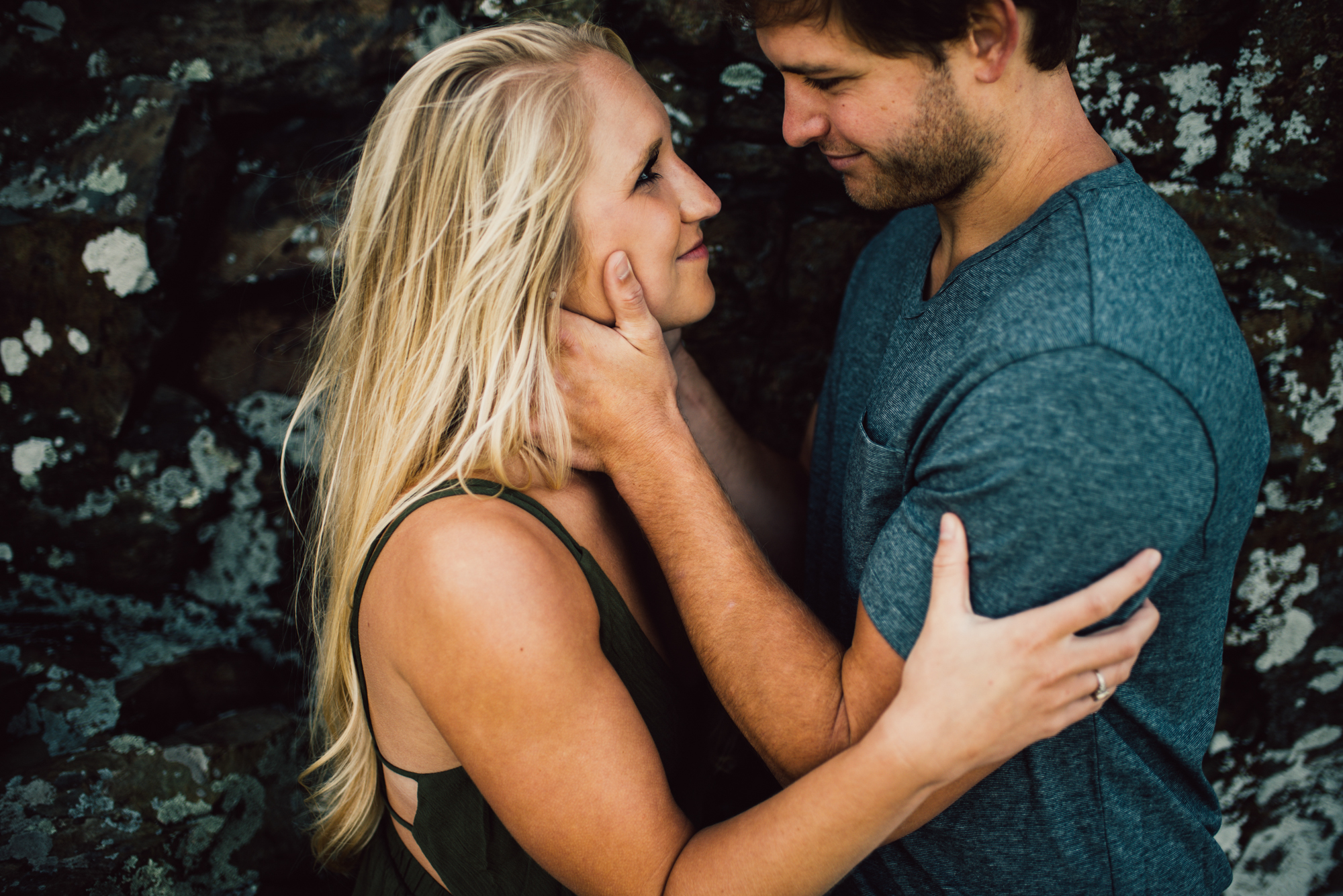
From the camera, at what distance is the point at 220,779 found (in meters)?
1.81

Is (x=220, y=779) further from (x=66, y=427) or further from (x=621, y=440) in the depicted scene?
(x=621, y=440)

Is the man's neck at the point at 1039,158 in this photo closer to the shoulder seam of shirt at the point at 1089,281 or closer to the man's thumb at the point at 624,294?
the shoulder seam of shirt at the point at 1089,281

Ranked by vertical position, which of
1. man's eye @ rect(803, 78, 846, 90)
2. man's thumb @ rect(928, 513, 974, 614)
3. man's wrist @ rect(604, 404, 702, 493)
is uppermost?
man's eye @ rect(803, 78, 846, 90)

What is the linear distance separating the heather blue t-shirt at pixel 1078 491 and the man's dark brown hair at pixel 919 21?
0.30 metres

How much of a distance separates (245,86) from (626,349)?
4.16 feet

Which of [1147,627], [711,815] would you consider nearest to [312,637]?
[711,815]

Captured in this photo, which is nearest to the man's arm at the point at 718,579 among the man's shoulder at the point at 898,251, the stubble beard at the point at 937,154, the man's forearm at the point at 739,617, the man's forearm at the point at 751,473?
the man's forearm at the point at 739,617

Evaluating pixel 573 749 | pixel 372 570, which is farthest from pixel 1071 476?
pixel 372 570

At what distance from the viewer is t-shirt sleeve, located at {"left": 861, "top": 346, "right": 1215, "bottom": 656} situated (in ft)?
3.36

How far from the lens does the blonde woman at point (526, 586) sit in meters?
1.08

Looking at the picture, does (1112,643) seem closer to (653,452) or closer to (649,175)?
(653,452)

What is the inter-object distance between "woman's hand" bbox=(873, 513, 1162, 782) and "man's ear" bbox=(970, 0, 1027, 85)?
0.93m

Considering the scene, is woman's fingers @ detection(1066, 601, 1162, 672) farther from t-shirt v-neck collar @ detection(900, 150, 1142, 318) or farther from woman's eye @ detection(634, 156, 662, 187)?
woman's eye @ detection(634, 156, 662, 187)

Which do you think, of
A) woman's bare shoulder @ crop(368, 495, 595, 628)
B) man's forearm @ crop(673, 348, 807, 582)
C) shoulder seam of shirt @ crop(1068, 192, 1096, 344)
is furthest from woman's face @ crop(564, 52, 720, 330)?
shoulder seam of shirt @ crop(1068, 192, 1096, 344)
